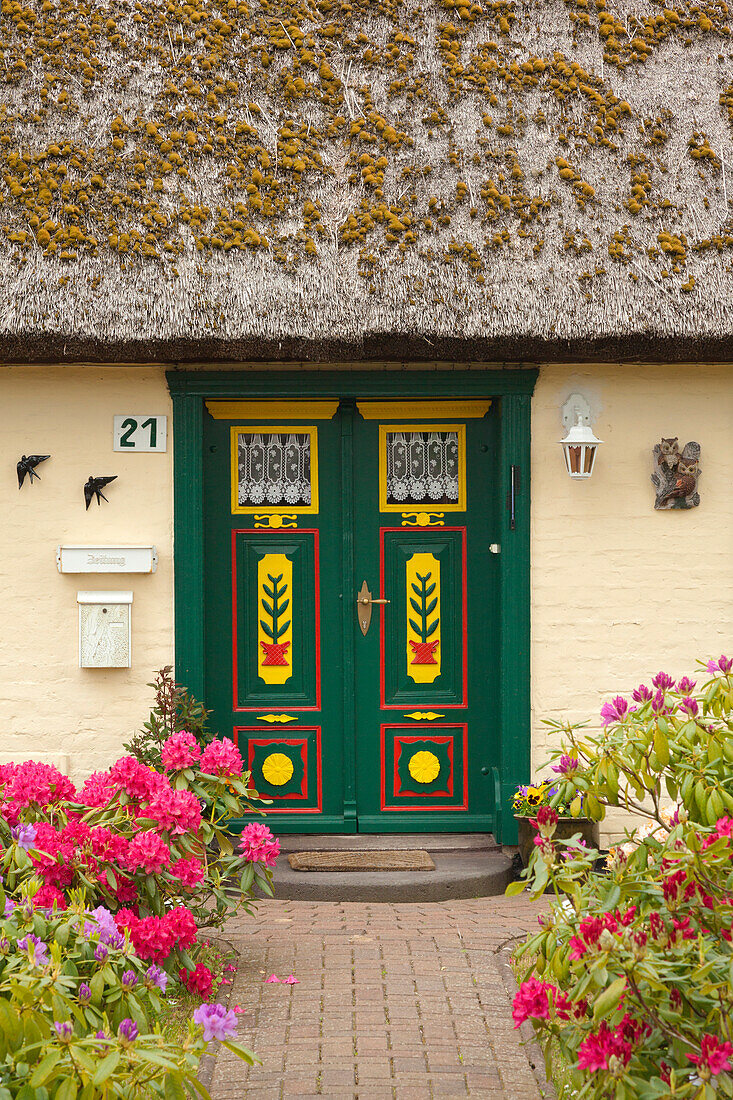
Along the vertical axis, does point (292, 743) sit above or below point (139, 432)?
below

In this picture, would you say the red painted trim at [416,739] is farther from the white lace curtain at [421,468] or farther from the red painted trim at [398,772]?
the white lace curtain at [421,468]

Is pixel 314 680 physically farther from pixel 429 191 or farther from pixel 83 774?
pixel 429 191

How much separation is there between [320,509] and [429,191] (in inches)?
67.7

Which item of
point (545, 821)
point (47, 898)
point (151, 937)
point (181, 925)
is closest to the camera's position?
point (545, 821)

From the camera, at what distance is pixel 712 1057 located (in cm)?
208

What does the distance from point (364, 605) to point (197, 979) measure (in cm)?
231

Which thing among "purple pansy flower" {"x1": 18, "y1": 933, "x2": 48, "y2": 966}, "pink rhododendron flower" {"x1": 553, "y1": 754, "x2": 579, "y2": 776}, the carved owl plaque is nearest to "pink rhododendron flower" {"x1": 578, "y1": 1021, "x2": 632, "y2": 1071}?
"pink rhododendron flower" {"x1": 553, "y1": 754, "x2": 579, "y2": 776}

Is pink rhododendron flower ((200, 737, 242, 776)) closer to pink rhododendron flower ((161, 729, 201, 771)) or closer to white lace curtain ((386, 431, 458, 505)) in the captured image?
pink rhododendron flower ((161, 729, 201, 771))

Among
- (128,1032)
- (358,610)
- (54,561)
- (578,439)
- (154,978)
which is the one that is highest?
(578,439)

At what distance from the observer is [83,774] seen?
5.21m

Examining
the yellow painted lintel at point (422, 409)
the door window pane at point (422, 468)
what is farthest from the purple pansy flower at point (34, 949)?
the yellow painted lintel at point (422, 409)

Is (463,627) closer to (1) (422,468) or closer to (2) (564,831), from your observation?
(1) (422,468)

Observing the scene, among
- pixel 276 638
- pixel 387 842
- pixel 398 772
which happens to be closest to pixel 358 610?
pixel 276 638

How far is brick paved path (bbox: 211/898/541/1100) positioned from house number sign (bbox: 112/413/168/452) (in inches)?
92.9
